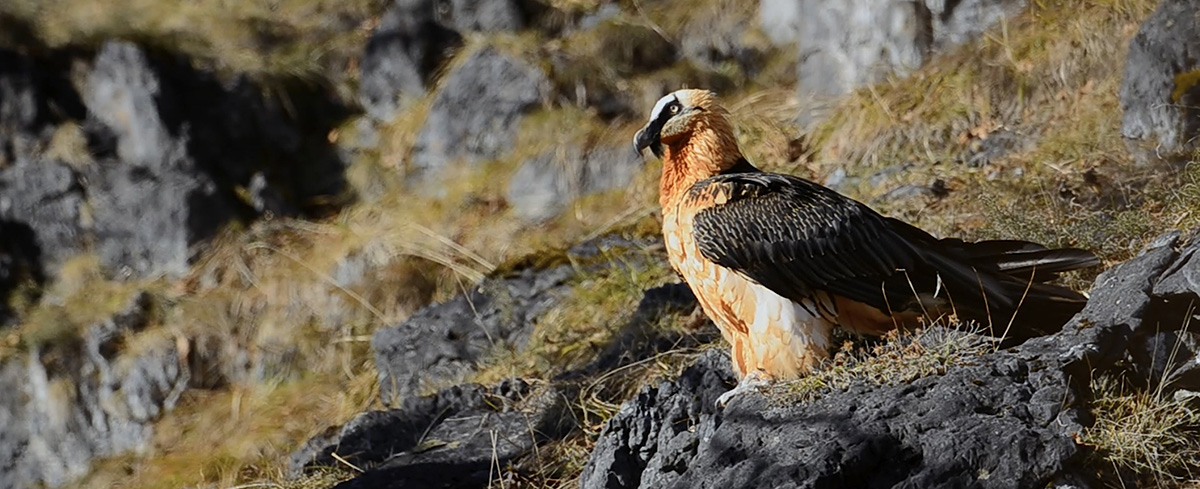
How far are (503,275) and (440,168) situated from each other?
305cm

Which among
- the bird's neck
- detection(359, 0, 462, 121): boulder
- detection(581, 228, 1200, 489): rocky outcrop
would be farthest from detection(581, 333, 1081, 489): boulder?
detection(359, 0, 462, 121): boulder

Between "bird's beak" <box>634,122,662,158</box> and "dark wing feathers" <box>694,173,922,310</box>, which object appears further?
"bird's beak" <box>634,122,662,158</box>

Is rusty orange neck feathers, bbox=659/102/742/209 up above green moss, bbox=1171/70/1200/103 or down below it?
above

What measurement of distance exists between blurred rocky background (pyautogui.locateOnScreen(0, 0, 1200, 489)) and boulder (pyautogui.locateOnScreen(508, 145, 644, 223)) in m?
0.03

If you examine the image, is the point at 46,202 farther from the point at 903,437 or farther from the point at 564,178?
the point at 903,437

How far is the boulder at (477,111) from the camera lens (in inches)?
385

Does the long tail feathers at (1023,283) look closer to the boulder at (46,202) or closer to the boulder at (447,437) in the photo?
the boulder at (447,437)

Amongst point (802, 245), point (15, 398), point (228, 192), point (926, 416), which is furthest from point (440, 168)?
point (926, 416)

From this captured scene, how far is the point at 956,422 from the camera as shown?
133 inches

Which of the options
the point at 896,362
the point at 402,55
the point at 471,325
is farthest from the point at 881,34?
the point at 896,362

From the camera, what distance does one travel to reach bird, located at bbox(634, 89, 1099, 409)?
3.95 meters

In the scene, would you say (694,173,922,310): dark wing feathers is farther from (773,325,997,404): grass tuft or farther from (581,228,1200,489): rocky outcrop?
(581,228,1200,489): rocky outcrop

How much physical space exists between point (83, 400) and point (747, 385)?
22.6 ft

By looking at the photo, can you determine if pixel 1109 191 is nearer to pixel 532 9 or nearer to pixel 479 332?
pixel 479 332
